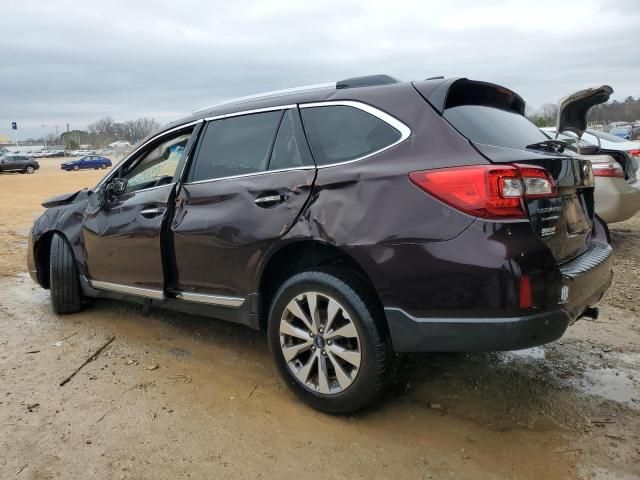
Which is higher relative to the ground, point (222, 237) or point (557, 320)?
point (222, 237)

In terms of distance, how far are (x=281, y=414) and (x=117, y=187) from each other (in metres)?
2.29

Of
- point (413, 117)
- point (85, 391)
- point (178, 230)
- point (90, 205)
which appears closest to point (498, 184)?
point (413, 117)

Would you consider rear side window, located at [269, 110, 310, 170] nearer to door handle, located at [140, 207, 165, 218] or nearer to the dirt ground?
door handle, located at [140, 207, 165, 218]

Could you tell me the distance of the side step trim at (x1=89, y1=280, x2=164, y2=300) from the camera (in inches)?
154

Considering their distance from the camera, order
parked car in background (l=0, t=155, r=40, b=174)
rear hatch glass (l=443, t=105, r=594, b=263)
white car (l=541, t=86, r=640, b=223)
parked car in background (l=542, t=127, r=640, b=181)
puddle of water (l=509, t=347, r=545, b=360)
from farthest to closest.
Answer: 1. parked car in background (l=0, t=155, r=40, b=174)
2. parked car in background (l=542, t=127, r=640, b=181)
3. white car (l=541, t=86, r=640, b=223)
4. puddle of water (l=509, t=347, r=545, b=360)
5. rear hatch glass (l=443, t=105, r=594, b=263)

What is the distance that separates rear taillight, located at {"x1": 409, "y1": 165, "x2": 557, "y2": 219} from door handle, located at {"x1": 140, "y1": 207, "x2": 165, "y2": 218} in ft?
6.63

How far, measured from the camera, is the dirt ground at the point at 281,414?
262cm

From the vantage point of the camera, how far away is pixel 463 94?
2.99m

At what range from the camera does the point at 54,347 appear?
13.7ft

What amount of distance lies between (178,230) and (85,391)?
1159 millimetres

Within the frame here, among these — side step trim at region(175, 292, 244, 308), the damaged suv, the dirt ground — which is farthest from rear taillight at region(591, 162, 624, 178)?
side step trim at region(175, 292, 244, 308)

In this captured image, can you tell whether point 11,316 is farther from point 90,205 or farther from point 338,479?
point 338,479

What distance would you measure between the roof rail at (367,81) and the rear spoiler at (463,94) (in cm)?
30

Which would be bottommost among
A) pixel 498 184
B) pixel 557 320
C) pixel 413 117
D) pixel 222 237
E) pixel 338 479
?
pixel 338 479
